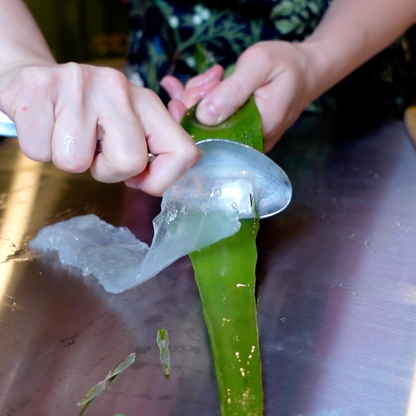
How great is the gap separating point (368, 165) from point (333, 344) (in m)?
0.39

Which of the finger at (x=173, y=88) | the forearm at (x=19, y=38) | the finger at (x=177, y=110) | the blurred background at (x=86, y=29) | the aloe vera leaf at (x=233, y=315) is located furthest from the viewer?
the blurred background at (x=86, y=29)

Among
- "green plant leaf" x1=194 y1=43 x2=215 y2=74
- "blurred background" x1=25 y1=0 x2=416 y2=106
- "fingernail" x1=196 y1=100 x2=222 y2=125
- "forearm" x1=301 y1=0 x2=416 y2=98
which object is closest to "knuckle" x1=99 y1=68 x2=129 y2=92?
"fingernail" x1=196 y1=100 x2=222 y2=125

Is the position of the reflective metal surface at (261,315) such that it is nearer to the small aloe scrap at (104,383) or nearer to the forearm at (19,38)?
the small aloe scrap at (104,383)

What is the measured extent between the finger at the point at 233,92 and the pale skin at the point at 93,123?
11cm

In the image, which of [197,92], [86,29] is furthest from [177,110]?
[86,29]

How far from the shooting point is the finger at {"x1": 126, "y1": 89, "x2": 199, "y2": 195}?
0.38 m

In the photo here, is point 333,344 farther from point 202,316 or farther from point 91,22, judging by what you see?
point 91,22

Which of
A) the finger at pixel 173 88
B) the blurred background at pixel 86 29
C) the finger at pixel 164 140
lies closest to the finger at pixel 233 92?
the finger at pixel 164 140

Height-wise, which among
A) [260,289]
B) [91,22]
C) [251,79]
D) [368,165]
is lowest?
[91,22]

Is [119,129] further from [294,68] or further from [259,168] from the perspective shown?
[294,68]

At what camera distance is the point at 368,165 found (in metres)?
0.70

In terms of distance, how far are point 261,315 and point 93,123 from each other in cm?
21

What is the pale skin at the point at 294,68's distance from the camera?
0.50 metres

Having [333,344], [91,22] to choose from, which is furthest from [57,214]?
[91,22]
